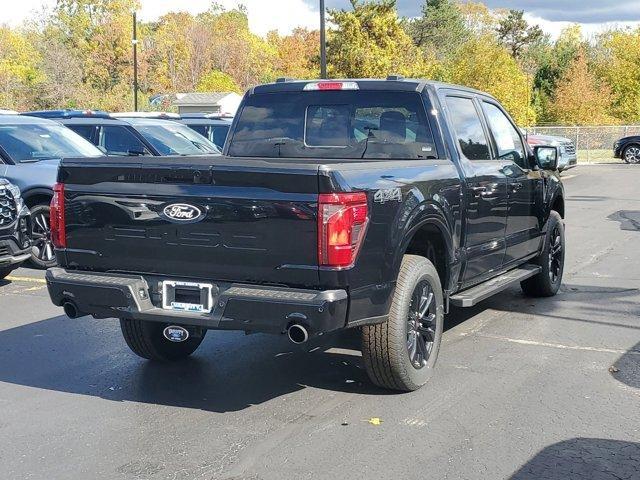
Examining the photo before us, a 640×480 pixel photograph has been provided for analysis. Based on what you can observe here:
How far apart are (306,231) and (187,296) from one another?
2.83 ft

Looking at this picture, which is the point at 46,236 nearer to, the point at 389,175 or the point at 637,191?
the point at 389,175

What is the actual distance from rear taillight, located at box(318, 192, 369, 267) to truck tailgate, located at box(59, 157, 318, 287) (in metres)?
0.05

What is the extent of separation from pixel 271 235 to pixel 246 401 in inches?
51.0

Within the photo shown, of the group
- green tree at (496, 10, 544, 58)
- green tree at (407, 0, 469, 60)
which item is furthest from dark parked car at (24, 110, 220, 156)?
green tree at (496, 10, 544, 58)

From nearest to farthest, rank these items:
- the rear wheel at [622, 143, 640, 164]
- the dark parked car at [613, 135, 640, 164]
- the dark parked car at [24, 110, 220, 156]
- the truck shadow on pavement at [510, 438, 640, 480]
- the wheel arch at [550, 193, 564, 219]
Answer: the truck shadow on pavement at [510, 438, 640, 480], the wheel arch at [550, 193, 564, 219], the dark parked car at [24, 110, 220, 156], the dark parked car at [613, 135, 640, 164], the rear wheel at [622, 143, 640, 164]

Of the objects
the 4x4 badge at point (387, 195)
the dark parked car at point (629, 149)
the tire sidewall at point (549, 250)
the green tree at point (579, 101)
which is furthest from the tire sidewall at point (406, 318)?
the green tree at point (579, 101)

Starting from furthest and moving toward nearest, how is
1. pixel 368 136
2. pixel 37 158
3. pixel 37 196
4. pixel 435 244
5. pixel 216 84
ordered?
pixel 216 84 < pixel 37 158 < pixel 37 196 < pixel 368 136 < pixel 435 244

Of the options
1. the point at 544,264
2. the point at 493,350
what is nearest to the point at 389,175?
the point at 493,350

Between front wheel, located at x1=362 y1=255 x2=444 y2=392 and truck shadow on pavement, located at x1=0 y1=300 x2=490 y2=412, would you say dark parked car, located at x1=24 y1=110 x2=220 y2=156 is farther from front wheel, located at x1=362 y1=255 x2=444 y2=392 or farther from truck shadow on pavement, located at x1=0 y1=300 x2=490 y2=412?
front wheel, located at x1=362 y1=255 x2=444 y2=392

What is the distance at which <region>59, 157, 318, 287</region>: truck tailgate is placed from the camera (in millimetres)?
4555

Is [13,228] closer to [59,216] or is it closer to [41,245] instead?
[41,245]

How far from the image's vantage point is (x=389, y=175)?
5.02 meters

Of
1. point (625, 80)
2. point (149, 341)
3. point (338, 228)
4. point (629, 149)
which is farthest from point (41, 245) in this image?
point (625, 80)

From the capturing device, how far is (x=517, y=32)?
266ft
